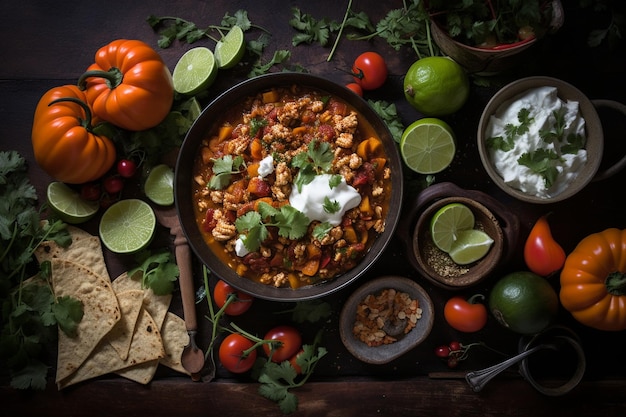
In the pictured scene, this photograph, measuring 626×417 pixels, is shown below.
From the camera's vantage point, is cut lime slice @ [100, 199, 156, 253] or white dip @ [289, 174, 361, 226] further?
cut lime slice @ [100, 199, 156, 253]

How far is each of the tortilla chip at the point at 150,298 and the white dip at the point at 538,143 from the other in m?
2.26

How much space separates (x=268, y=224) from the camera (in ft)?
10.5

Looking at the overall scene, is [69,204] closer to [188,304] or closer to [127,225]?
[127,225]

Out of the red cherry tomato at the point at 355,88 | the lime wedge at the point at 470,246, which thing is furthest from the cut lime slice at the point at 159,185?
the lime wedge at the point at 470,246

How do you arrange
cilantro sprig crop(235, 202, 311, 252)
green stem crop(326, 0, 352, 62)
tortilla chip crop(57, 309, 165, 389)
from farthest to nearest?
green stem crop(326, 0, 352, 62)
tortilla chip crop(57, 309, 165, 389)
cilantro sprig crop(235, 202, 311, 252)

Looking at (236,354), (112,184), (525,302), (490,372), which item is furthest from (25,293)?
(525,302)

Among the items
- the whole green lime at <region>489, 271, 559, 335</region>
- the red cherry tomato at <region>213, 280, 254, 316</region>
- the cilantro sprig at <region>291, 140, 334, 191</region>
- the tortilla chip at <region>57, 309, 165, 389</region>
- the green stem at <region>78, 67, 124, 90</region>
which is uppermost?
the green stem at <region>78, 67, 124, 90</region>

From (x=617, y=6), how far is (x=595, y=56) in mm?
318

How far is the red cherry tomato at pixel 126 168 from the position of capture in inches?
140

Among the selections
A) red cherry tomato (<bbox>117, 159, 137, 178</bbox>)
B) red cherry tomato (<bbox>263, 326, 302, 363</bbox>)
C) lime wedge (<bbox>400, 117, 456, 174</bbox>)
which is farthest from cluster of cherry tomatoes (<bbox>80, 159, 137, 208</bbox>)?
lime wedge (<bbox>400, 117, 456, 174</bbox>)

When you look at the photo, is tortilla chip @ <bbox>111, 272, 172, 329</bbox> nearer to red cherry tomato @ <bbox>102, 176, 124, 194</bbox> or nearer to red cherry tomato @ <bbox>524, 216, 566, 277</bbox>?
red cherry tomato @ <bbox>102, 176, 124, 194</bbox>

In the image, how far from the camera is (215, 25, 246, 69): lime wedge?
11.7ft

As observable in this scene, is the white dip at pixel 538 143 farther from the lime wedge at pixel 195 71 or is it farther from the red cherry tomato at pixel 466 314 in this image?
the lime wedge at pixel 195 71

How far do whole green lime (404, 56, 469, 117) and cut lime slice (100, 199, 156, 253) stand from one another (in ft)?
5.99
